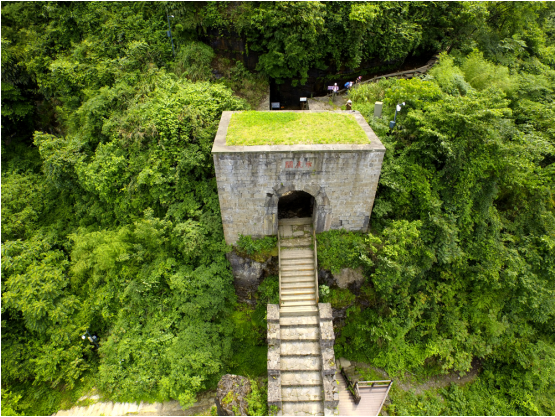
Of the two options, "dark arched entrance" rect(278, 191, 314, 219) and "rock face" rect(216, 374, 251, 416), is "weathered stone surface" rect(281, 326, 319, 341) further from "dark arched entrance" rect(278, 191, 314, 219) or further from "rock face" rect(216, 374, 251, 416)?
"dark arched entrance" rect(278, 191, 314, 219)

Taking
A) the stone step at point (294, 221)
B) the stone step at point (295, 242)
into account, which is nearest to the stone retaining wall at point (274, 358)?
the stone step at point (295, 242)

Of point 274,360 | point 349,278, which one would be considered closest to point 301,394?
point 274,360

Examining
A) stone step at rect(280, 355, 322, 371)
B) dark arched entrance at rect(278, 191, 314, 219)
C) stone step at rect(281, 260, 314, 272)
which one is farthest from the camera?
dark arched entrance at rect(278, 191, 314, 219)

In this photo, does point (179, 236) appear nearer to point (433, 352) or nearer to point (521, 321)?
point (433, 352)

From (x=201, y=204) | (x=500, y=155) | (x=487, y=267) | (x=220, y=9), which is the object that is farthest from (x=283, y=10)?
(x=487, y=267)

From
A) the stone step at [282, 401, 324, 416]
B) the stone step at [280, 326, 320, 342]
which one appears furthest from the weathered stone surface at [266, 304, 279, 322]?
the stone step at [282, 401, 324, 416]

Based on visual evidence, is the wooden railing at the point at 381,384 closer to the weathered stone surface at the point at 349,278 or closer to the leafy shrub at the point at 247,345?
the weathered stone surface at the point at 349,278

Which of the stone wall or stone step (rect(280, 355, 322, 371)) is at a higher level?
the stone wall
